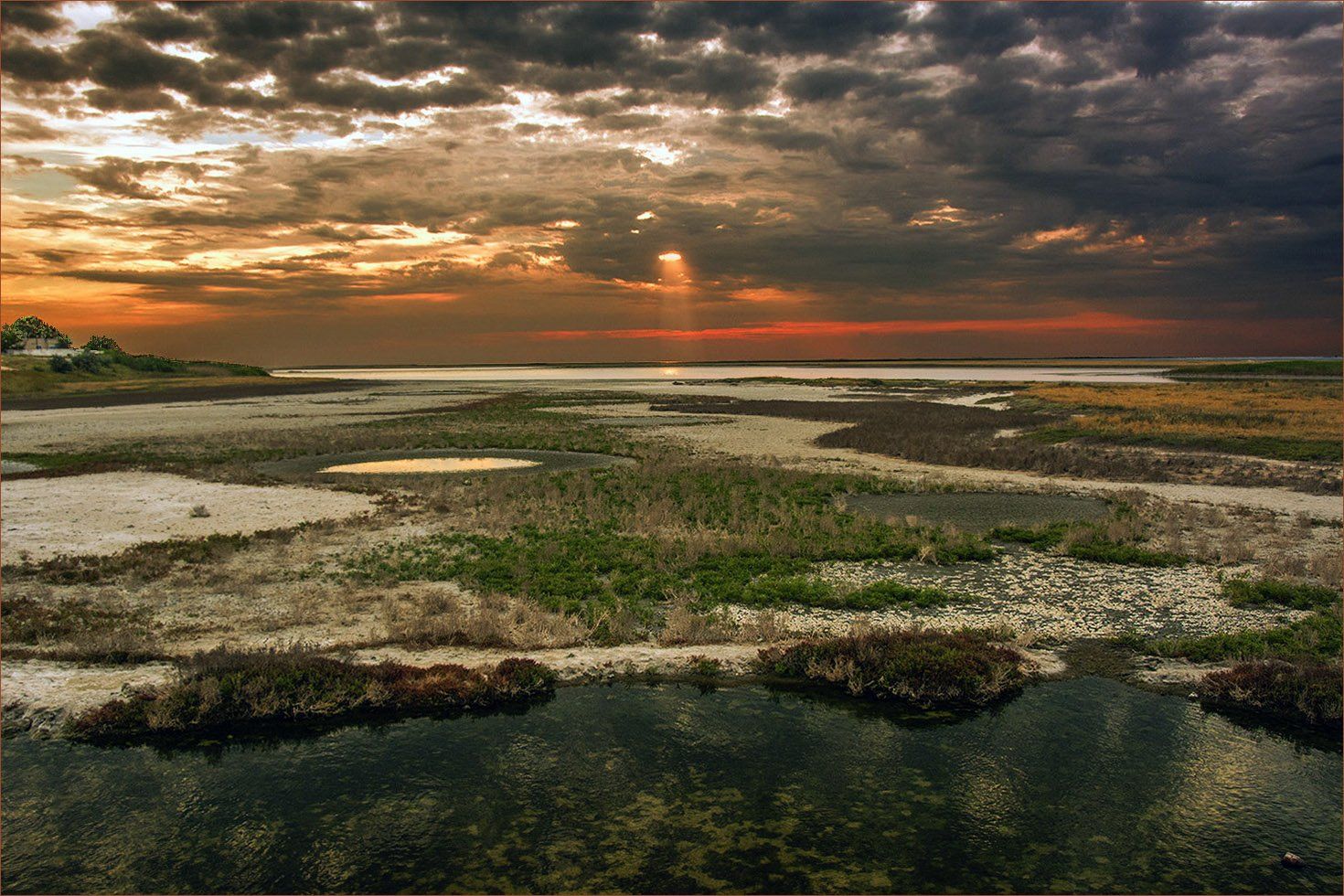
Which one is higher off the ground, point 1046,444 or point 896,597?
point 1046,444

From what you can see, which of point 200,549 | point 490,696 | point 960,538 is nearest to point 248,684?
point 490,696

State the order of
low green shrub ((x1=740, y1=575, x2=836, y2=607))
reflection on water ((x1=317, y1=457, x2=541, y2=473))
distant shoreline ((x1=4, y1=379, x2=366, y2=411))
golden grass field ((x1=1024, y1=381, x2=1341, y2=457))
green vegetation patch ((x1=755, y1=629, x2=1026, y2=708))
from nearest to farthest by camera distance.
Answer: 1. green vegetation patch ((x1=755, y1=629, x2=1026, y2=708))
2. low green shrub ((x1=740, y1=575, x2=836, y2=607))
3. reflection on water ((x1=317, y1=457, x2=541, y2=473))
4. golden grass field ((x1=1024, y1=381, x2=1341, y2=457))
5. distant shoreline ((x1=4, y1=379, x2=366, y2=411))

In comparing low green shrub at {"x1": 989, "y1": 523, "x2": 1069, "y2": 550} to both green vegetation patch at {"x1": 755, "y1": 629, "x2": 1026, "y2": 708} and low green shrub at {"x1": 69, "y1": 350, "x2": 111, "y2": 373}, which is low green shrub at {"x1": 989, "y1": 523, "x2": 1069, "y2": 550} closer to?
green vegetation patch at {"x1": 755, "y1": 629, "x2": 1026, "y2": 708}

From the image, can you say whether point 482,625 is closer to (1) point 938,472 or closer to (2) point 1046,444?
(1) point 938,472

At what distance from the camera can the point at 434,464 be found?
43750mm

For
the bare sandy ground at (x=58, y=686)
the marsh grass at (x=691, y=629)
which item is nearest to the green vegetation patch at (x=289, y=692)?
the bare sandy ground at (x=58, y=686)

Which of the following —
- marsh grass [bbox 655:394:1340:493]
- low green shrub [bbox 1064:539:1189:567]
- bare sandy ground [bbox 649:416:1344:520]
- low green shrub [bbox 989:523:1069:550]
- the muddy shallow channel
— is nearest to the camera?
low green shrub [bbox 1064:539:1189:567]

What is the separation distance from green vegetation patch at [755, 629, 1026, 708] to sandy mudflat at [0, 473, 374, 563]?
20.1 metres

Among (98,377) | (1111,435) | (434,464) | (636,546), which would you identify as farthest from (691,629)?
(98,377)

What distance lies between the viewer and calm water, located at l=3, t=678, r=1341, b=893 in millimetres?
9023

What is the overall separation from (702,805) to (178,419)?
7925cm

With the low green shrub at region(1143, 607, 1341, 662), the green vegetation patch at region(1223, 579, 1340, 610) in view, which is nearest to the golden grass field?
the green vegetation patch at region(1223, 579, 1340, 610)

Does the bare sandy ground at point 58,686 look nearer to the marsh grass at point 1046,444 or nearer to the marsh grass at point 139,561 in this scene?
the marsh grass at point 139,561

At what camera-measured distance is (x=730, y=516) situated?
28734mm
